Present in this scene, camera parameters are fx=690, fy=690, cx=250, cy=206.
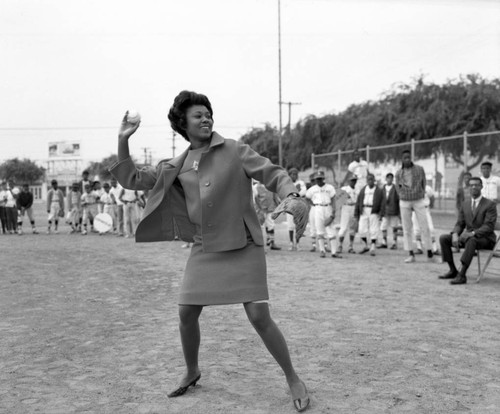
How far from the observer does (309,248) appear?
16016 mm

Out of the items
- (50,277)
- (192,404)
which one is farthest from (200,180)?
(50,277)

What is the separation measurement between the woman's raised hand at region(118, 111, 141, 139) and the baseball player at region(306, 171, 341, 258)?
9.93 meters

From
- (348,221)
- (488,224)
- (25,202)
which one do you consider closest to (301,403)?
(488,224)

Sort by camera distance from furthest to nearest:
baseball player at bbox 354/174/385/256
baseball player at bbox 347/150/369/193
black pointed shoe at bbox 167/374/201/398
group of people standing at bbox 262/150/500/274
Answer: baseball player at bbox 347/150/369/193
baseball player at bbox 354/174/385/256
group of people standing at bbox 262/150/500/274
black pointed shoe at bbox 167/374/201/398

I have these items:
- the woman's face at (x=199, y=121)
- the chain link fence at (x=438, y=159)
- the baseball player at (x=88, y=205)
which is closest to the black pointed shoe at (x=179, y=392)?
the woman's face at (x=199, y=121)

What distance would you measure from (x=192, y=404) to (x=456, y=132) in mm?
28163

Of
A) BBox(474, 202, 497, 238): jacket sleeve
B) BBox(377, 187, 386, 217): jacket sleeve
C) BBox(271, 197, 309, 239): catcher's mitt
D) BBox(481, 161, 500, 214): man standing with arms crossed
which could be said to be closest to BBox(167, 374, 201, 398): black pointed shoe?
BBox(271, 197, 309, 239): catcher's mitt

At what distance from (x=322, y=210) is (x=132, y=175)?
32.9 ft

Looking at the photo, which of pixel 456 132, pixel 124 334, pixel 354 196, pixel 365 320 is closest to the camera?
pixel 124 334

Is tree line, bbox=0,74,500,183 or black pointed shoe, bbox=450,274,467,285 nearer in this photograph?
black pointed shoe, bbox=450,274,467,285

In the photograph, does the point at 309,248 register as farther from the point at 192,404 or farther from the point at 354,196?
the point at 192,404

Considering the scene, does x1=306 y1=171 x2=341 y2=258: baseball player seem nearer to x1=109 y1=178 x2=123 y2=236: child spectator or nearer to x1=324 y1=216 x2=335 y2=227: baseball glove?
x1=324 y1=216 x2=335 y2=227: baseball glove

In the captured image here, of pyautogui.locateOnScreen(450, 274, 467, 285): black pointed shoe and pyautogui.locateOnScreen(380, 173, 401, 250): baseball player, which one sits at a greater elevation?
pyautogui.locateOnScreen(380, 173, 401, 250): baseball player

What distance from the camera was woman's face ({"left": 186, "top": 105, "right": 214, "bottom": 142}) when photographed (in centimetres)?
430
